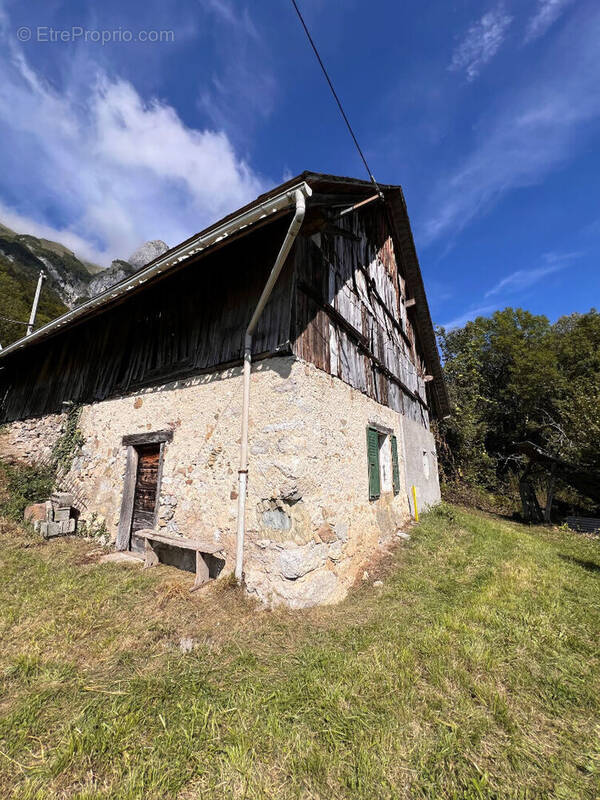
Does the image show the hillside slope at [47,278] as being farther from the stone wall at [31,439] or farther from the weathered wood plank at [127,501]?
the weathered wood plank at [127,501]

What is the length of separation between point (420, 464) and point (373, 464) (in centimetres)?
453

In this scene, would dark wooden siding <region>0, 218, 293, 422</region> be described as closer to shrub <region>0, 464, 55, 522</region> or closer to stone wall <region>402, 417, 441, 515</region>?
shrub <region>0, 464, 55, 522</region>

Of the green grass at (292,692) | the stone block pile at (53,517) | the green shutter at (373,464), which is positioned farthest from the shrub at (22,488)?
the green shutter at (373,464)

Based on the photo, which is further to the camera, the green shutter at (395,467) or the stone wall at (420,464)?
the stone wall at (420,464)

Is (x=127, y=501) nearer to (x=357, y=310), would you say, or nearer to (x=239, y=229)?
(x=239, y=229)

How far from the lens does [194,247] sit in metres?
3.95

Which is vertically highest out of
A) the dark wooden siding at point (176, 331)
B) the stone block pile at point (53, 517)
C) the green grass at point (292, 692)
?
the dark wooden siding at point (176, 331)

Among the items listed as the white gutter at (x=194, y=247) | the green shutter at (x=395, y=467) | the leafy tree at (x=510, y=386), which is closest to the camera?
the white gutter at (x=194, y=247)

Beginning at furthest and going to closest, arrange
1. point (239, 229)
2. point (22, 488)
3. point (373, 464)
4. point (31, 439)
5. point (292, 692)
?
point (31, 439)
point (22, 488)
point (373, 464)
point (239, 229)
point (292, 692)

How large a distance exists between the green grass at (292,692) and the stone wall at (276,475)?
0.50m

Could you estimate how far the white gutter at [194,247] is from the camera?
333 cm

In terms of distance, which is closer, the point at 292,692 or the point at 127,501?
the point at 292,692

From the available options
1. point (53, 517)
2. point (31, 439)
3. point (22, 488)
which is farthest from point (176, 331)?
point (31, 439)

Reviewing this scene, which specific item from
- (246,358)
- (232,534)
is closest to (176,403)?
(246,358)
